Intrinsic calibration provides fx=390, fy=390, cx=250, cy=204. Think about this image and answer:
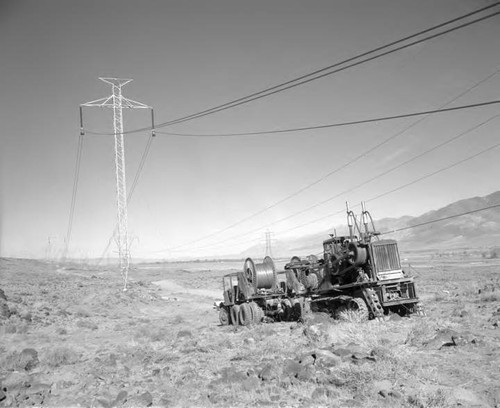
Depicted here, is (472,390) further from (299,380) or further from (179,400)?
(179,400)

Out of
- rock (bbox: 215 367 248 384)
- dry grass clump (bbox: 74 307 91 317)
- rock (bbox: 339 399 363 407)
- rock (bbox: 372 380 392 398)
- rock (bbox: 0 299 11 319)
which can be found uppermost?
rock (bbox: 0 299 11 319)

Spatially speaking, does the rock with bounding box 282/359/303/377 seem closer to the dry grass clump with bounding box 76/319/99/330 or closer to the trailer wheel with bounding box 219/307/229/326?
the trailer wheel with bounding box 219/307/229/326

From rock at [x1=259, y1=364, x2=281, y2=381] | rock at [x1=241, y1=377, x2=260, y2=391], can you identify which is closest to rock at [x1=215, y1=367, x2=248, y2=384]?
rock at [x1=241, y1=377, x2=260, y2=391]

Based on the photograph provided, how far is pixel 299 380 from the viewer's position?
8133 mm

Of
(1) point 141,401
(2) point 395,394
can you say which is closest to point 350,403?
(2) point 395,394

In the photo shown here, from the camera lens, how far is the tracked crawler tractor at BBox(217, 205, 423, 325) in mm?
16031

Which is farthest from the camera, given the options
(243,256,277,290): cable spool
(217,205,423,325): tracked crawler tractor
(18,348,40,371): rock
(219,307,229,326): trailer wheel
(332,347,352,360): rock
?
(219,307,229,326): trailer wheel

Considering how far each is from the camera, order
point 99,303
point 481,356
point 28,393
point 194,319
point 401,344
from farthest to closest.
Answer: point 99,303 → point 194,319 → point 401,344 → point 481,356 → point 28,393

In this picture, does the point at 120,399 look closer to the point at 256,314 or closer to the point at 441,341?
the point at 441,341

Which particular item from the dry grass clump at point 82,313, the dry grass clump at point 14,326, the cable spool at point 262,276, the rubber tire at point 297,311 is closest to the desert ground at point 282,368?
the dry grass clump at point 14,326

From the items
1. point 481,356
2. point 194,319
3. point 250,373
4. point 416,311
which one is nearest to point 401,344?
point 481,356

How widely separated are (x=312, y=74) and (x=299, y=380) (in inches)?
313

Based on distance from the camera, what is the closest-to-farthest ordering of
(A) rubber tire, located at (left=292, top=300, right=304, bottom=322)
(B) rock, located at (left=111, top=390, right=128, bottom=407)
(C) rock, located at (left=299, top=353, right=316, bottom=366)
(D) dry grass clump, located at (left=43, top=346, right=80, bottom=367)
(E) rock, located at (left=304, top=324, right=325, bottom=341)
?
1. (B) rock, located at (left=111, top=390, right=128, bottom=407)
2. (C) rock, located at (left=299, top=353, right=316, bottom=366)
3. (D) dry grass clump, located at (left=43, top=346, right=80, bottom=367)
4. (E) rock, located at (left=304, top=324, right=325, bottom=341)
5. (A) rubber tire, located at (left=292, top=300, right=304, bottom=322)

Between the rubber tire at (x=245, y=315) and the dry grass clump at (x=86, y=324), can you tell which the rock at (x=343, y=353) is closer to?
the rubber tire at (x=245, y=315)
